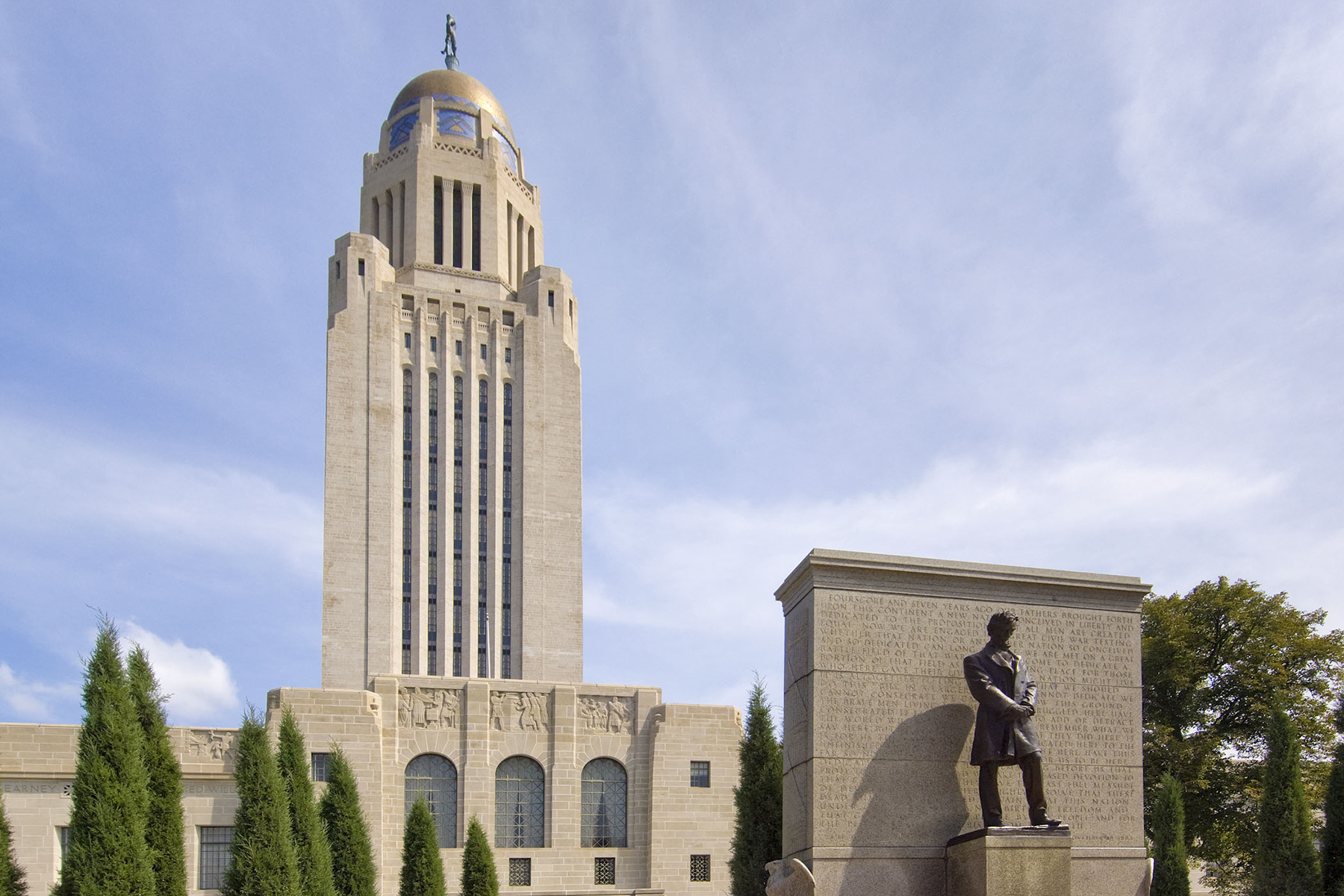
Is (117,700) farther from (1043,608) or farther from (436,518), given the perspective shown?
(436,518)

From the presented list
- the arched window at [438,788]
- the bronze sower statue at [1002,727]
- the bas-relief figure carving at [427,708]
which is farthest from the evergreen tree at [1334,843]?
the bas-relief figure carving at [427,708]

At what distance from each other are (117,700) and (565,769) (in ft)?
90.2

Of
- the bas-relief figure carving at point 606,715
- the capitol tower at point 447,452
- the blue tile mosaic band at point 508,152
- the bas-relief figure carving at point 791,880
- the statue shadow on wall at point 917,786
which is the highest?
the blue tile mosaic band at point 508,152

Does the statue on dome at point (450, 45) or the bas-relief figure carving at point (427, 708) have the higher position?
the statue on dome at point (450, 45)

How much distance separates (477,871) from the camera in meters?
32.5

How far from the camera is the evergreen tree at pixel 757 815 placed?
25.3 m

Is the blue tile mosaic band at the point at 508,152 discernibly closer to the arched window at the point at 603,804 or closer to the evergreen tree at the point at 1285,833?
the arched window at the point at 603,804

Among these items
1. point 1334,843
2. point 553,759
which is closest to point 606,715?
point 553,759

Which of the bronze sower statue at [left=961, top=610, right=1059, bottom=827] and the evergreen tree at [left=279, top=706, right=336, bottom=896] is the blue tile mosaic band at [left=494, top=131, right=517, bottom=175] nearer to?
the evergreen tree at [left=279, top=706, right=336, bottom=896]

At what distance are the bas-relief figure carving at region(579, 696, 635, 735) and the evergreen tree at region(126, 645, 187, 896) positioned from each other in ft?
85.5

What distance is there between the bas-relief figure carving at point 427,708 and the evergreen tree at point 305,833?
1849 centimetres

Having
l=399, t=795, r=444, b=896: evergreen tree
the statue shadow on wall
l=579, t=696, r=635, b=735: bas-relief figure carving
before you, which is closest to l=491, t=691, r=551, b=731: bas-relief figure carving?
l=579, t=696, r=635, b=735: bas-relief figure carving

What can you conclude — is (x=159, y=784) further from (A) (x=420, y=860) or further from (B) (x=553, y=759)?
(B) (x=553, y=759)

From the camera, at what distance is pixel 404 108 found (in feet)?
238
